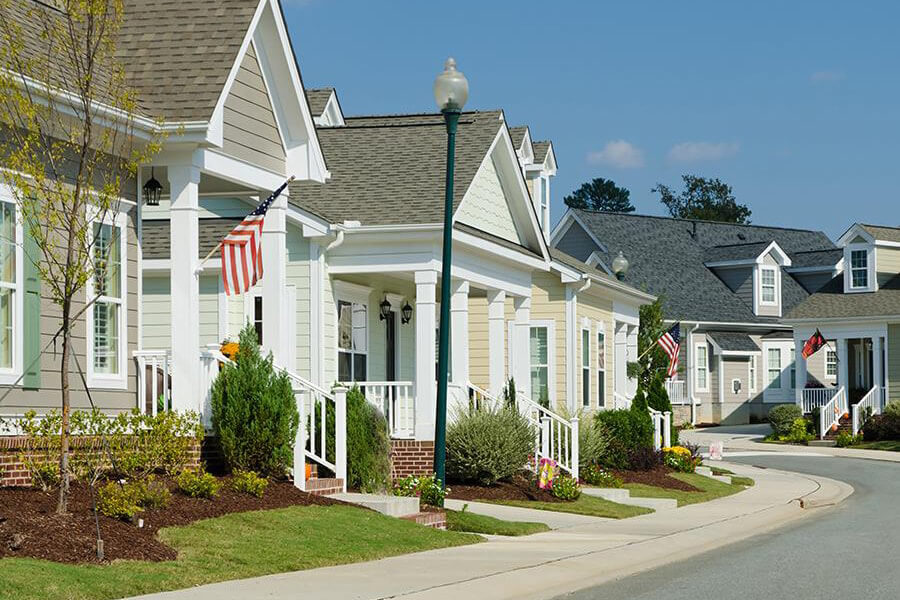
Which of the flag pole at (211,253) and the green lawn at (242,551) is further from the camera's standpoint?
the flag pole at (211,253)

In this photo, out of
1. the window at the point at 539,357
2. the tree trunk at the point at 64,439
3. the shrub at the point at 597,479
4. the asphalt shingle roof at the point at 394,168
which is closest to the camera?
the tree trunk at the point at 64,439

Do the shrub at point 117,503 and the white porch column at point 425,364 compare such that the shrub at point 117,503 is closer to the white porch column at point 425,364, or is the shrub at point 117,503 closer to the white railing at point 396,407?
the white railing at point 396,407

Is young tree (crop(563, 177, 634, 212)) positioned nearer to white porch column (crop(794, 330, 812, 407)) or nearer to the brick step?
white porch column (crop(794, 330, 812, 407))

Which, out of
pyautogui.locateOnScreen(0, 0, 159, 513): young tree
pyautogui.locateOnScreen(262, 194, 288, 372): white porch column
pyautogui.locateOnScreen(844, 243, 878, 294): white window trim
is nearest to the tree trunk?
pyautogui.locateOnScreen(0, 0, 159, 513): young tree

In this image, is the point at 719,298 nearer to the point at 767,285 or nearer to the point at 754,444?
the point at 767,285

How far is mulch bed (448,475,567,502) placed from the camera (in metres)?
21.8

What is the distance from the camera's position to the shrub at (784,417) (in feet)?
155

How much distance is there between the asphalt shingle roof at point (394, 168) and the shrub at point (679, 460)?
353 inches

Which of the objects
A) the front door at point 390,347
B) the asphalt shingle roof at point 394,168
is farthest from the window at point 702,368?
the front door at point 390,347

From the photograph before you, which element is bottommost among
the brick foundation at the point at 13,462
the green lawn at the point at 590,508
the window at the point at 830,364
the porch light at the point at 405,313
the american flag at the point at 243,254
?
the green lawn at the point at 590,508

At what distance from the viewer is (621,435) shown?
28.5m

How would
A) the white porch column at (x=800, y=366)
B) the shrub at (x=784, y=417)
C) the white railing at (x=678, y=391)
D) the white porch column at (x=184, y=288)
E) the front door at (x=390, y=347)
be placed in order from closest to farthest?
the white porch column at (x=184, y=288)
the front door at (x=390, y=347)
the shrub at (x=784, y=417)
the white porch column at (x=800, y=366)
the white railing at (x=678, y=391)

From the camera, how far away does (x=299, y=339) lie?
2270cm

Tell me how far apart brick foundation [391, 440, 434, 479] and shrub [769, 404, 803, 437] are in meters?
27.5
